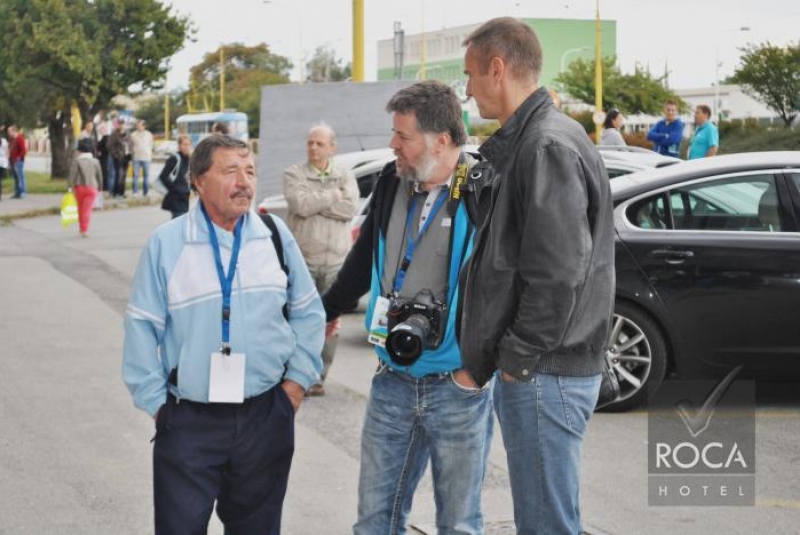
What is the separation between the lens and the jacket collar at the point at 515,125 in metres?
3.78

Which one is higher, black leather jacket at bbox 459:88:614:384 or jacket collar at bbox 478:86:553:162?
jacket collar at bbox 478:86:553:162

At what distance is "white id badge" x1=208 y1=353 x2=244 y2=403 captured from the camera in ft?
13.7

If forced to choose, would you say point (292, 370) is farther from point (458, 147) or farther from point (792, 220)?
point (792, 220)

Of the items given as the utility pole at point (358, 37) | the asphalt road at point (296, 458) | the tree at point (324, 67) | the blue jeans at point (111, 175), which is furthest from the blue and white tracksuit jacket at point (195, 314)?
the tree at point (324, 67)

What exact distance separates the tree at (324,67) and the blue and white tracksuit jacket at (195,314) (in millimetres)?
103956

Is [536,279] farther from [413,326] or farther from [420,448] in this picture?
[420,448]

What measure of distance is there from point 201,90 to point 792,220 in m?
106

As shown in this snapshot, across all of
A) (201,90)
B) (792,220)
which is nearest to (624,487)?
(792,220)

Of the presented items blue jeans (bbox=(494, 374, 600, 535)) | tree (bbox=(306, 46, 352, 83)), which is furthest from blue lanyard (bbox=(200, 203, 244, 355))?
tree (bbox=(306, 46, 352, 83))

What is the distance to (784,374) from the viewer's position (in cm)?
786

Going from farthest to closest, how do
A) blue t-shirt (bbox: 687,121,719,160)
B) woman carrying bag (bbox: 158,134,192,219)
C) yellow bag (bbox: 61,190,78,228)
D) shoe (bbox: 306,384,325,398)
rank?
yellow bag (bbox: 61,190,78,228), blue t-shirt (bbox: 687,121,719,160), woman carrying bag (bbox: 158,134,192,219), shoe (bbox: 306,384,325,398)

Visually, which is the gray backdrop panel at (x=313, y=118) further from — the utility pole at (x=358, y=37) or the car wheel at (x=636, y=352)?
the car wheel at (x=636, y=352)

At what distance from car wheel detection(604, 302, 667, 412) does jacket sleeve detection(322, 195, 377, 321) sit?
3.46 metres
